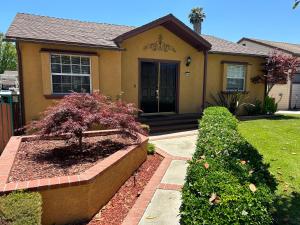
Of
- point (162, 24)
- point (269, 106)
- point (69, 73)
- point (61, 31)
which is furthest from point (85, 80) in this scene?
point (269, 106)

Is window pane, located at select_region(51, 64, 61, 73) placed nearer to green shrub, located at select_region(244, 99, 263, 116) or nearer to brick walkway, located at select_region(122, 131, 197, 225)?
brick walkway, located at select_region(122, 131, 197, 225)

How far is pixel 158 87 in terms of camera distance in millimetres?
12023

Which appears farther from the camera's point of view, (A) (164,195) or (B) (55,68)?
(B) (55,68)

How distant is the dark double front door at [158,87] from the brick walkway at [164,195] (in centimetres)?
426

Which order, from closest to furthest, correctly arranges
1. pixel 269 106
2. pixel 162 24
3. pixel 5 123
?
pixel 5 123 → pixel 162 24 → pixel 269 106

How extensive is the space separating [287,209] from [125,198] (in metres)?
2.74

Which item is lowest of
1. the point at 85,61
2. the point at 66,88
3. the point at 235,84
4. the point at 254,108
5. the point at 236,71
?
the point at 254,108

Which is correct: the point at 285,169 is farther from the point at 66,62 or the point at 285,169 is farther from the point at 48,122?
the point at 66,62

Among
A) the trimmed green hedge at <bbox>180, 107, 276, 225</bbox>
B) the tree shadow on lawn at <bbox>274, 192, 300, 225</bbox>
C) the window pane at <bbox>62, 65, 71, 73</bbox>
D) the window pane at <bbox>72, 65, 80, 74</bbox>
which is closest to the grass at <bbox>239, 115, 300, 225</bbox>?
the tree shadow on lawn at <bbox>274, 192, 300, 225</bbox>

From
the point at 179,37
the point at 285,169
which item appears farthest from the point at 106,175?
the point at 179,37

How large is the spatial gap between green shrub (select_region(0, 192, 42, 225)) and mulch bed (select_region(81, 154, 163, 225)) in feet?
3.52

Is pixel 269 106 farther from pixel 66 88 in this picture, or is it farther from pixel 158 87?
pixel 66 88

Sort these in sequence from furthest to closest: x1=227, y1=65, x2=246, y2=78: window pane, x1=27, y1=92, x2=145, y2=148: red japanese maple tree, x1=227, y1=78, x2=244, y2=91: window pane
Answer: x1=227, y1=78, x2=244, y2=91: window pane → x1=227, y1=65, x2=246, y2=78: window pane → x1=27, y1=92, x2=145, y2=148: red japanese maple tree

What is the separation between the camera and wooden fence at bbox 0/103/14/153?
26.4 ft
